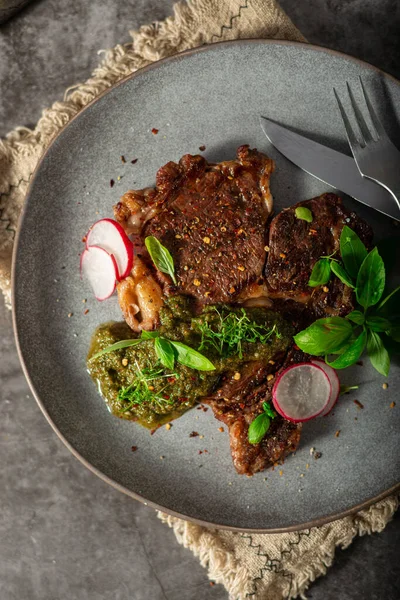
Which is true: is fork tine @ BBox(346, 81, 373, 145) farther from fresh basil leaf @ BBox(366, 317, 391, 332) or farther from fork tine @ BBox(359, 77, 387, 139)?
fresh basil leaf @ BBox(366, 317, 391, 332)

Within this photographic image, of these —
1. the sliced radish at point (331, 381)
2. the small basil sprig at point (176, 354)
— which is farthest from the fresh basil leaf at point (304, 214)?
the small basil sprig at point (176, 354)

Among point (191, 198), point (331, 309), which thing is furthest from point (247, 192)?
point (331, 309)

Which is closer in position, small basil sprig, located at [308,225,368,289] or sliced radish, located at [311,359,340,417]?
small basil sprig, located at [308,225,368,289]

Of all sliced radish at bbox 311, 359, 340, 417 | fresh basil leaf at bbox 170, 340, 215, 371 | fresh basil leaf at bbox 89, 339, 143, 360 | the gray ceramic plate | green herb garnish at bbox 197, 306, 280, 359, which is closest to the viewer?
fresh basil leaf at bbox 170, 340, 215, 371

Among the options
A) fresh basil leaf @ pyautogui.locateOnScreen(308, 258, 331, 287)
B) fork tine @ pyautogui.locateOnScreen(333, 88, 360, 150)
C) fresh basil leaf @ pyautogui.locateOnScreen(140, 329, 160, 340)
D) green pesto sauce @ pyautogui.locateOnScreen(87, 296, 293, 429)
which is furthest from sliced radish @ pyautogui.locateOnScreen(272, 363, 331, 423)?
fork tine @ pyautogui.locateOnScreen(333, 88, 360, 150)

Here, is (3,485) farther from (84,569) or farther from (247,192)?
(247,192)

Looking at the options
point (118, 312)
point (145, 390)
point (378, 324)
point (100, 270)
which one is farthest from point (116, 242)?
point (378, 324)

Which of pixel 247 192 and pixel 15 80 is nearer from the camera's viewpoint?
pixel 247 192

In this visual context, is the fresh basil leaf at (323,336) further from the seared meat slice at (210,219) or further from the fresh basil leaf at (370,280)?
the seared meat slice at (210,219)
